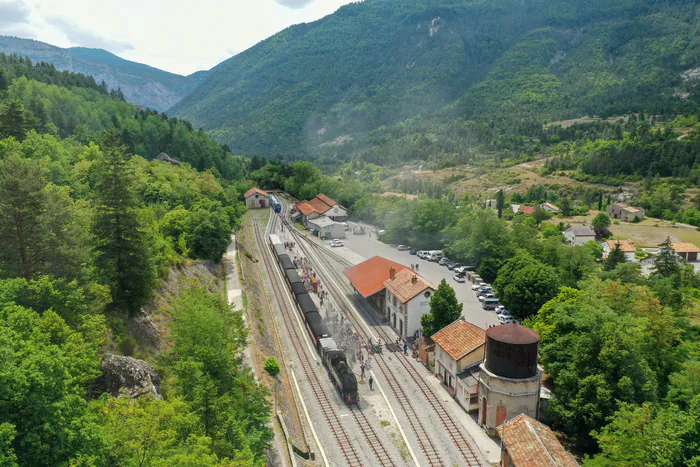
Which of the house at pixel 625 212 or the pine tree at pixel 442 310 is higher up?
the pine tree at pixel 442 310

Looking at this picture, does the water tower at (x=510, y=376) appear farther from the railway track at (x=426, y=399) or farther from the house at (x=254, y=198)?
the house at (x=254, y=198)

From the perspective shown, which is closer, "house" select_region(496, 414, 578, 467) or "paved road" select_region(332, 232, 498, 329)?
"house" select_region(496, 414, 578, 467)

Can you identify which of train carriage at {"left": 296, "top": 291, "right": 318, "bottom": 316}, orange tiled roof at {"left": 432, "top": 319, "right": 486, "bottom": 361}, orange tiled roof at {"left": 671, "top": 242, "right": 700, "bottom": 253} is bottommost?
orange tiled roof at {"left": 671, "top": 242, "right": 700, "bottom": 253}

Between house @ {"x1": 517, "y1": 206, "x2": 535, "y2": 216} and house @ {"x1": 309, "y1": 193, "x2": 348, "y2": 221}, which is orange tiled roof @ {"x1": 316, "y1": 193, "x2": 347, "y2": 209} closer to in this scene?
house @ {"x1": 309, "y1": 193, "x2": 348, "y2": 221}

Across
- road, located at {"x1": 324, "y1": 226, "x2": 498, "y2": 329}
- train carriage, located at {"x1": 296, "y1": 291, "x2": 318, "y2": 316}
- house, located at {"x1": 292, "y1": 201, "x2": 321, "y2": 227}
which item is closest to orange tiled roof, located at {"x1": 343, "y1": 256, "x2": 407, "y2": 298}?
train carriage, located at {"x1": 296, "y1": 291, "x2": 318, "y2": 316}

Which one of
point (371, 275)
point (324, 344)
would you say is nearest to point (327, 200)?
point (371, 275)

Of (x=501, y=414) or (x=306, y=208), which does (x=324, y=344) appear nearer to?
(x=501, y=414)

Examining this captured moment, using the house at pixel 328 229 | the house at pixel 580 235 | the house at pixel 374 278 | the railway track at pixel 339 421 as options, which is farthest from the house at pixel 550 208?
the railway track at pixel 339 421
